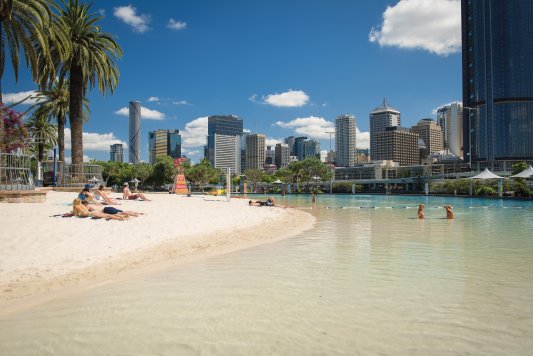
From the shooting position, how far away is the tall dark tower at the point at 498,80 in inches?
4419

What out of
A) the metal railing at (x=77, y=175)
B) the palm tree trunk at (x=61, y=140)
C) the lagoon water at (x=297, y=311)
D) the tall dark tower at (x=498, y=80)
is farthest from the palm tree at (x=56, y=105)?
the tall dark tower at (x=498, y=80)

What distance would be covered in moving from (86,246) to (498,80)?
138646mm

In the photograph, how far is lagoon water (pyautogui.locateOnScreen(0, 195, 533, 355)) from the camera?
4.61m

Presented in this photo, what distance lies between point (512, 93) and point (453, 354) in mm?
138497

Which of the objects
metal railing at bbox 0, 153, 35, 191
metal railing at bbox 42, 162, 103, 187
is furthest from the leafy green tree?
metal railing at bbox 0, 153, 35, 191

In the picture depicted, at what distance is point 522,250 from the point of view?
11.3 meters

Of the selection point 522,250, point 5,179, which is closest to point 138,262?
point 522,250

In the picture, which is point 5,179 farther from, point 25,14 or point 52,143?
point 52,143

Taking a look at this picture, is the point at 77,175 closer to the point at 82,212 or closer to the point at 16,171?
the point at 16,171

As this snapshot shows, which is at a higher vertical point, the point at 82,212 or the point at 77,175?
the point at 77,175

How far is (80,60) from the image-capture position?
24.9m

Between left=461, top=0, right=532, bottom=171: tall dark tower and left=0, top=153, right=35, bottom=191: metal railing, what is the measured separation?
404 feet

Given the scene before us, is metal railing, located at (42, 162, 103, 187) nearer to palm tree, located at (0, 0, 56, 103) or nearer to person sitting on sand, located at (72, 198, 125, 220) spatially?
palm tree, located at (0, 0, 56, 103)

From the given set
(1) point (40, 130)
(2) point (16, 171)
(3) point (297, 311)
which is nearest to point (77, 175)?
(2) point (16, 171)
